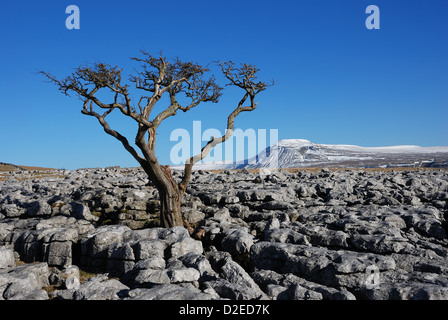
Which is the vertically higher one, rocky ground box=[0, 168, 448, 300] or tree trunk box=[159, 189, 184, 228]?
tree trunk box=[159, 189, 184, 228]

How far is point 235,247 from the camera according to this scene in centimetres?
1644

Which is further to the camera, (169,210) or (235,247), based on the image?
(169,210)

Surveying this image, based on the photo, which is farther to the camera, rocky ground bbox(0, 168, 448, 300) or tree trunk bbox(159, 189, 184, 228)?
tree trunk bbox(159, 189, 184, 228)

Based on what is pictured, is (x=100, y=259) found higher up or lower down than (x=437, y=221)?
lower down

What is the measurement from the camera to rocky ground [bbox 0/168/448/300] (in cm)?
1140

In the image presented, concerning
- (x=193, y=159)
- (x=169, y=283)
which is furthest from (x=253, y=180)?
(x=169, y=283)

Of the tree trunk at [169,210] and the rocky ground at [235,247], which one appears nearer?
the rocky ground at [235,247]

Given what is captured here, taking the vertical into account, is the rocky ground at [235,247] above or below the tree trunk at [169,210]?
below

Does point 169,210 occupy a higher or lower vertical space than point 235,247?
higher

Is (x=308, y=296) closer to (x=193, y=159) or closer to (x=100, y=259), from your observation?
(x=100, y=259)

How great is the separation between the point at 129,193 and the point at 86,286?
15.3 meters

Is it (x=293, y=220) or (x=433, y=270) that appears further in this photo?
(x=293, y=220)

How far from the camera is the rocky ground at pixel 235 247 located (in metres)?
11.4

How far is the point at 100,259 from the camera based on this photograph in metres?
15.9
